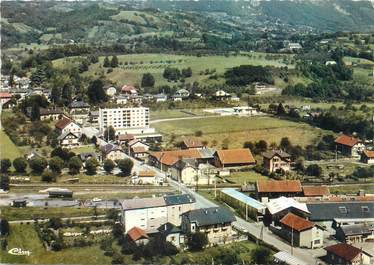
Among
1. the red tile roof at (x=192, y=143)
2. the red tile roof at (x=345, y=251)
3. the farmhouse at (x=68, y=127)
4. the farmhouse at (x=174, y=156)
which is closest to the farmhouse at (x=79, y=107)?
the farmhouse at (x=68, y=127)

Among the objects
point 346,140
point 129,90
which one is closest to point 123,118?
point 346,140

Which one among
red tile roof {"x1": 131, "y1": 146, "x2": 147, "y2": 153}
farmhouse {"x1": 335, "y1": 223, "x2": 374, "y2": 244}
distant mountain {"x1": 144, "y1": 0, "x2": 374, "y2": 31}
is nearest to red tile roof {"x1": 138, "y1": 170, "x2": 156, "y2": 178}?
red tile roof {"x1": 131, "y1": 146, "x2": 147, "y2": 153}

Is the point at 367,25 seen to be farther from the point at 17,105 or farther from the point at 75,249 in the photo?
the point at 75,249

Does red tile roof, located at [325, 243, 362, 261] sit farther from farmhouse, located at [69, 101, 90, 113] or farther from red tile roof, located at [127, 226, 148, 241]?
farmhouse, located at [69, 101, 90, 113]

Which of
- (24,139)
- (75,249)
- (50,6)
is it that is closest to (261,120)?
(24,139)

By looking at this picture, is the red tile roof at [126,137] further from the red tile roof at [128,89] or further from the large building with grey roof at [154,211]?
the red tile roof at [128,89]

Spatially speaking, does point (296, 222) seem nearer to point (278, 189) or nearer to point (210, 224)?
point (210, 224)
